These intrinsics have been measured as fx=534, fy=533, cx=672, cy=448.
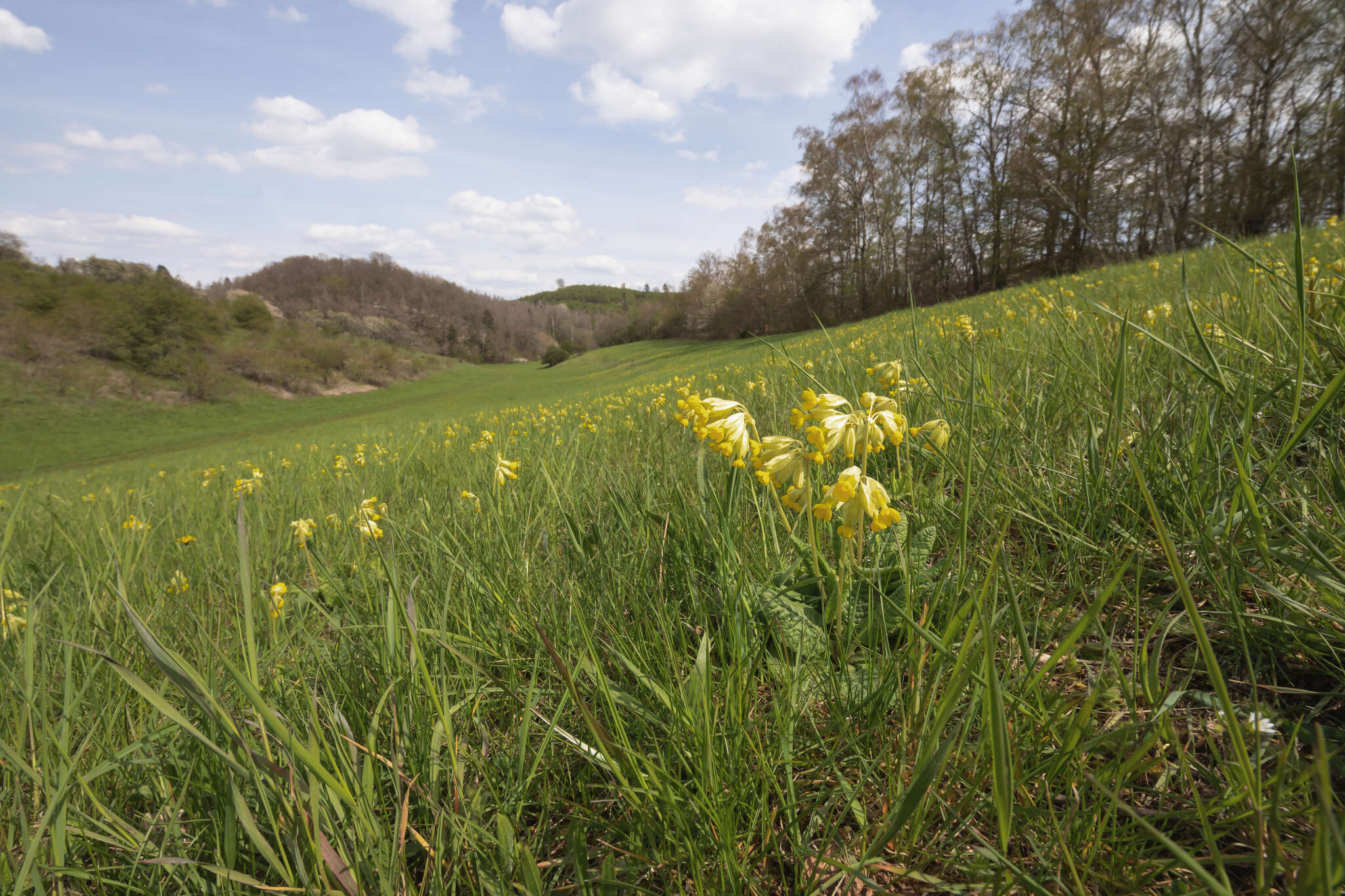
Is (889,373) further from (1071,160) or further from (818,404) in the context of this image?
(1071,160)

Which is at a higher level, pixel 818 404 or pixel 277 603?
pixel 818 404

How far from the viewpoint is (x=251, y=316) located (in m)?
58.0

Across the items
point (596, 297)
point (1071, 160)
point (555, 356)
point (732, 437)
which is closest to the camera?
point (732, 437)

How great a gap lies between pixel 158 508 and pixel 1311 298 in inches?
260

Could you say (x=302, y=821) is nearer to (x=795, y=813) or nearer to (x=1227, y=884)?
(x=795, y=813)

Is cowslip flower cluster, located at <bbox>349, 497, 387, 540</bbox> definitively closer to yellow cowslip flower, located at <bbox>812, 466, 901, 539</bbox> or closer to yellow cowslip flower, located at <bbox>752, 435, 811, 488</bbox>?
yellow cowslip flower, located at <bbox>752, 435, 811, 488</bbox>

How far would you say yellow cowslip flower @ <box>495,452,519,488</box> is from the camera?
2.30m

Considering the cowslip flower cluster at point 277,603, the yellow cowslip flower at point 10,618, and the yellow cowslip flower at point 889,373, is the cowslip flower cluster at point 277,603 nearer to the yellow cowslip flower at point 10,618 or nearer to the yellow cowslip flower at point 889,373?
the yellow cowslip flower at point 10,618

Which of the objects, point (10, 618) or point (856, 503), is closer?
point (856, 503)

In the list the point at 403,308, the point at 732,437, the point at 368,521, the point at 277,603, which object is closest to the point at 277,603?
the point at 277,603

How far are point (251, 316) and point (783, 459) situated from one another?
7449 cm

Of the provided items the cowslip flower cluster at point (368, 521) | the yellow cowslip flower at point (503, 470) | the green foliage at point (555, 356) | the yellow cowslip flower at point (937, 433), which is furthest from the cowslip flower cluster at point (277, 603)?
the green foliage at point (555, 356)

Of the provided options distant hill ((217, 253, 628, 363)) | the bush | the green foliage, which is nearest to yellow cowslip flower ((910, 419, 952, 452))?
the bush

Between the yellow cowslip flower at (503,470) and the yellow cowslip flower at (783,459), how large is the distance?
136 cm
